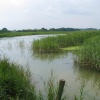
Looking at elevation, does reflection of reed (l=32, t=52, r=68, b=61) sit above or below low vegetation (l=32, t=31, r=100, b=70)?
below

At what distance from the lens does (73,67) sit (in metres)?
8.84

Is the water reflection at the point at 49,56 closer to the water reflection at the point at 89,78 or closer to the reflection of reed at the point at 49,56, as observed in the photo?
the reflection of reed at the point at 49,56

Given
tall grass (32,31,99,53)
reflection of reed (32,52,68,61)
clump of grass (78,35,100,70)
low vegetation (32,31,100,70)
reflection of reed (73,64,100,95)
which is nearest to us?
reflection of reed (73,64,100,95)

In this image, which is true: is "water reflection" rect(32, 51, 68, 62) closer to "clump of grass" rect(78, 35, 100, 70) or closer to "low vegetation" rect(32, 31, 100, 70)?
"low vegetation" rect(32, 31, 100, 70)

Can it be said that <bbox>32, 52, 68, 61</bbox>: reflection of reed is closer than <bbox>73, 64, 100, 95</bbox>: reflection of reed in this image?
No

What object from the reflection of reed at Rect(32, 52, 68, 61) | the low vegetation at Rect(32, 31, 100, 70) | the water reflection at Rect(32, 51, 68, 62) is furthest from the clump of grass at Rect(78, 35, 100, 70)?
the reflection of reed at Rect(32, 52, 68, 61)

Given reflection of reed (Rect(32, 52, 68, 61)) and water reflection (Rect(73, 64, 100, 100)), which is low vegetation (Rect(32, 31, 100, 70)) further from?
reflection of reed (Rect(32, 52, 68, 61))

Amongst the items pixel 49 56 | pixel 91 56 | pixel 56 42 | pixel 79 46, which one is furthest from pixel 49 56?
pixel 91 56

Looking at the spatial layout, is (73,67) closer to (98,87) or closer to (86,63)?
(86,63)

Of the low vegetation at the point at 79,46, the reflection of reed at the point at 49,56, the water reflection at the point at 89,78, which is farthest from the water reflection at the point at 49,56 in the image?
the water reflection at the point at 89,78

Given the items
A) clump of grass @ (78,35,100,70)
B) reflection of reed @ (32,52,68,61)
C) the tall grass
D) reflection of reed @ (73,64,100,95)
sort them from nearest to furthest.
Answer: reflection of reed @ (73,64,100,95)
clump of grass @ (78,35,100,70)
reflection of reed @ (32,52,68,61)
the tall grass

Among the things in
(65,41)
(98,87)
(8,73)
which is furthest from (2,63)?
(65,41)

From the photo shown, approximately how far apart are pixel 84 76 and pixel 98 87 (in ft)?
4.58

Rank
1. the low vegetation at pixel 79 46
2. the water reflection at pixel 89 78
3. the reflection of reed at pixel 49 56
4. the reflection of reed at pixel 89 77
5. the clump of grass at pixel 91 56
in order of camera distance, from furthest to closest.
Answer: the reflection of reed at pixel 49 56
the low vegetation at pixel 79 46
the clump of grass at pixel 91 56
the reflection of reed at pixel 89 77
the water reflection at pixel 89 78
